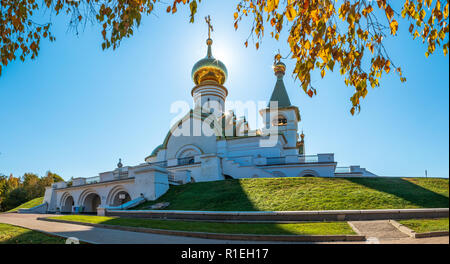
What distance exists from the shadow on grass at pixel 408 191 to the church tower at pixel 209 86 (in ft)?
64.2

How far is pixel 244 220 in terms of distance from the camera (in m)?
9.69

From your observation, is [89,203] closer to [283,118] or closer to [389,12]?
[283,118]

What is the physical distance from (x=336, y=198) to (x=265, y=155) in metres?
12.6

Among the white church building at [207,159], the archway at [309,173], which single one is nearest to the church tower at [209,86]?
the white church building at [207,159]

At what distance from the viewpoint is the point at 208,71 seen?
102ft

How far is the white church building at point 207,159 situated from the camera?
18344 mm

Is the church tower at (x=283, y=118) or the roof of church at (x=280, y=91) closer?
the church tower at (x=283, y=118)

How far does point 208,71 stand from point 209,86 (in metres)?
1.80

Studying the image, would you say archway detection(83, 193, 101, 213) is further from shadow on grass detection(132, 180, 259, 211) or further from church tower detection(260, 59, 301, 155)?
church tower detection(260, 59, 301, 155)

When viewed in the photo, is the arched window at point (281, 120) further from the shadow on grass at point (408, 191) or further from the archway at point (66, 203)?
the archway at point (66, 203)

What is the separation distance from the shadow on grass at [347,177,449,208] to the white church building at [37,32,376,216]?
6688mm

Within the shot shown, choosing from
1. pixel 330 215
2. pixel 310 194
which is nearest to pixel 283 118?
pixel 310 194

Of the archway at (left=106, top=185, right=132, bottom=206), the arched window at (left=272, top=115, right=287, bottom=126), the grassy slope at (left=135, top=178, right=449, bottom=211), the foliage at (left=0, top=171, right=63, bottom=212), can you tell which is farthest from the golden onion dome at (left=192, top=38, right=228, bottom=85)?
the foliage at (left=0, top=171, right=63, bottom=212)
